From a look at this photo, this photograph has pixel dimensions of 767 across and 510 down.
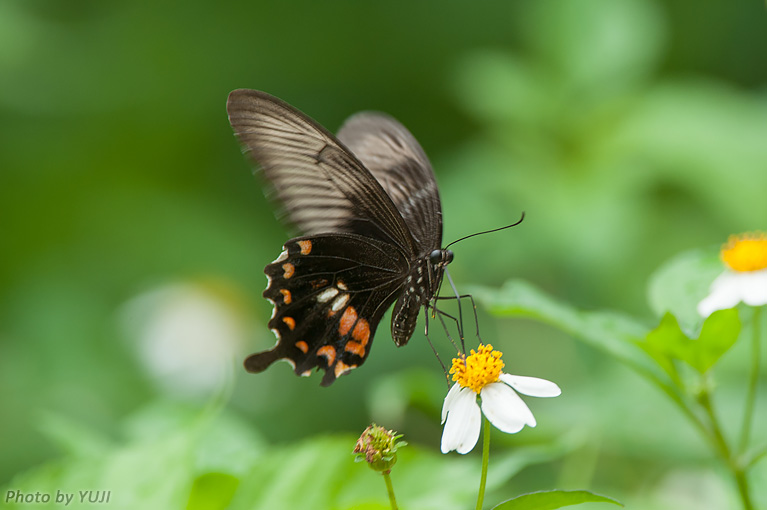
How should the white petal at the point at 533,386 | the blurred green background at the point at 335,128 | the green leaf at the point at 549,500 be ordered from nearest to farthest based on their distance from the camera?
1. the green leaf at the point at 549,500
2. the white petal at the point at 533,386
3. the blurred green background at the point at 335,128

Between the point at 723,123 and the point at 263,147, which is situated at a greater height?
the point at 723,123

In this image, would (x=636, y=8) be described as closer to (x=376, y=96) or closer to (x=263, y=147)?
(x=376, y=96)

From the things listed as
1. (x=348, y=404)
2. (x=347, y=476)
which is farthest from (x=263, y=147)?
(x=348, y=404)

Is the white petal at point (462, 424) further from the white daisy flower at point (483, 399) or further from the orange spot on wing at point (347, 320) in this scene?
the orange spot on wing at point (347, 320)

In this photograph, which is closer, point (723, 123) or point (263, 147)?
point (263, 147)

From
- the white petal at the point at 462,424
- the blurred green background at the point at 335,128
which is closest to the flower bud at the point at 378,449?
the white petal at the point at 462,424

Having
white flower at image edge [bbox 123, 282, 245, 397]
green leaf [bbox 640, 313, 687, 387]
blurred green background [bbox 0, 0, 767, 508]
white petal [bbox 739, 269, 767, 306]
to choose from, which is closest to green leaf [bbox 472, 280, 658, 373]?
green leaf [bbox 640, 313, 687, 387]
